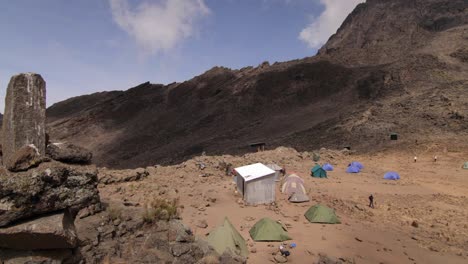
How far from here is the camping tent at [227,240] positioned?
12.4m

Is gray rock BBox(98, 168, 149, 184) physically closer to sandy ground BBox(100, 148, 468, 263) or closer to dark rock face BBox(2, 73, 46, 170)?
sandy ground BBox(100, 148, 468, 263)

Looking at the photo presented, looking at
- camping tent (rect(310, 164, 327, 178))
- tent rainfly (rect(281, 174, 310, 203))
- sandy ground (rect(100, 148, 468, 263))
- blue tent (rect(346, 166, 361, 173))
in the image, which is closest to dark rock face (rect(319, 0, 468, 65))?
sandy ground (rect(100, 148, 468, 263))

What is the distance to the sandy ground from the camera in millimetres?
13406

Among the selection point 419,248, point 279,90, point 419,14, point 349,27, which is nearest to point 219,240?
point 419,248

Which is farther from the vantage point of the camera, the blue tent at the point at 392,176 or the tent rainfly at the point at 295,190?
the blue tent at the point at 392,176

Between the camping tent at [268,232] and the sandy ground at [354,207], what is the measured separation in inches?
11.5

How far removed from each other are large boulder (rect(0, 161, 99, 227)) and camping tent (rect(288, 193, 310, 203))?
14916mm

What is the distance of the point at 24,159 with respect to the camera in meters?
5.41

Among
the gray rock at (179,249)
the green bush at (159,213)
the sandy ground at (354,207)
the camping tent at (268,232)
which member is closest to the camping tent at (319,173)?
the sandy ground at (354,207)

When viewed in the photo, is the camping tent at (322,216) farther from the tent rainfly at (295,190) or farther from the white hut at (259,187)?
the white hut at (259,187)

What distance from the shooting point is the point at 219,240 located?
1270cm

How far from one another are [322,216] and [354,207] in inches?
123

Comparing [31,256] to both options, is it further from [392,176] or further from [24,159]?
[392,176]

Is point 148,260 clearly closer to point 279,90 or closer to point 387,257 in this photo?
point 387,257
